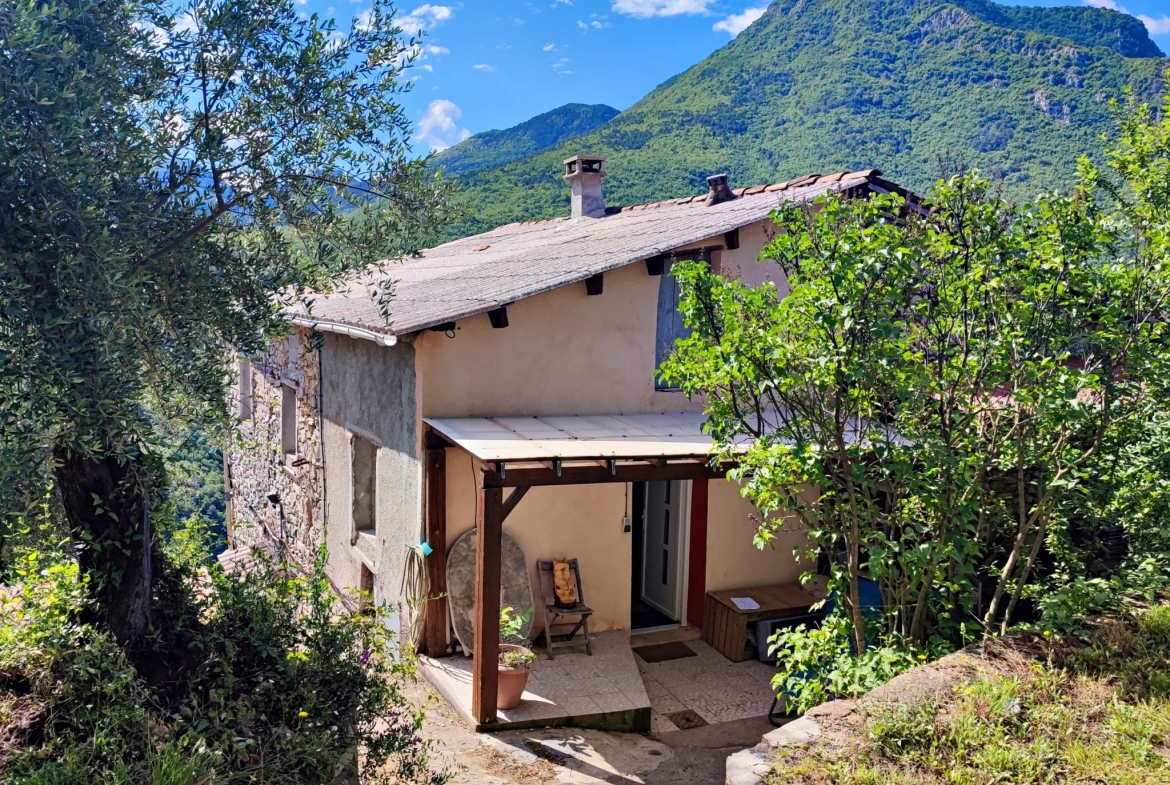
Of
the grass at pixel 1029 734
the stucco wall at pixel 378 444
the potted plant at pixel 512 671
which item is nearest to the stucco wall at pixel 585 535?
the stucco wall at pixel 378 444

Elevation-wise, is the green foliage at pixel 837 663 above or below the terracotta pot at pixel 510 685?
above

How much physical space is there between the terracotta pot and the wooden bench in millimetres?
2906

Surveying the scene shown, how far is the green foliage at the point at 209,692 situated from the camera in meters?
3.78

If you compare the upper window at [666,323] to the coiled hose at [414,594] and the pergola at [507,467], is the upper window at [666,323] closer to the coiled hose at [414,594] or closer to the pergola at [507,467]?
the pergola at [507,467]

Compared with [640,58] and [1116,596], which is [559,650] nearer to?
[1116,596]

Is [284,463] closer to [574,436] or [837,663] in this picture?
[574,436]

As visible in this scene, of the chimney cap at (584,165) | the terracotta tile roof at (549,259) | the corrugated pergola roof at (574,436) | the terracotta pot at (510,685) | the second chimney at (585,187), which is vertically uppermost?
the chimney cap at (584,165)

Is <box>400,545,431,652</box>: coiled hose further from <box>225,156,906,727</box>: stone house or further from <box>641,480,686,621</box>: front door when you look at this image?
<box>641,480,686,621</box>: front door

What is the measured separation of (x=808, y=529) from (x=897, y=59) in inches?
1393

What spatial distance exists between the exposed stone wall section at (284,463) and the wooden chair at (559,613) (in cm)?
357

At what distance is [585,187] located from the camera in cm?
1419

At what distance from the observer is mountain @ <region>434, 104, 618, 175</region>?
35656mm

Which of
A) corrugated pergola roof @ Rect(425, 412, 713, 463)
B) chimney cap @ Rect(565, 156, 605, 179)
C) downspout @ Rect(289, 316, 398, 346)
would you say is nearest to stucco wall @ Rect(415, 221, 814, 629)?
corrugated pergola roof @ Rect(425, 412, 713, 463)

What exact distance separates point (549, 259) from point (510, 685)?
481cm
